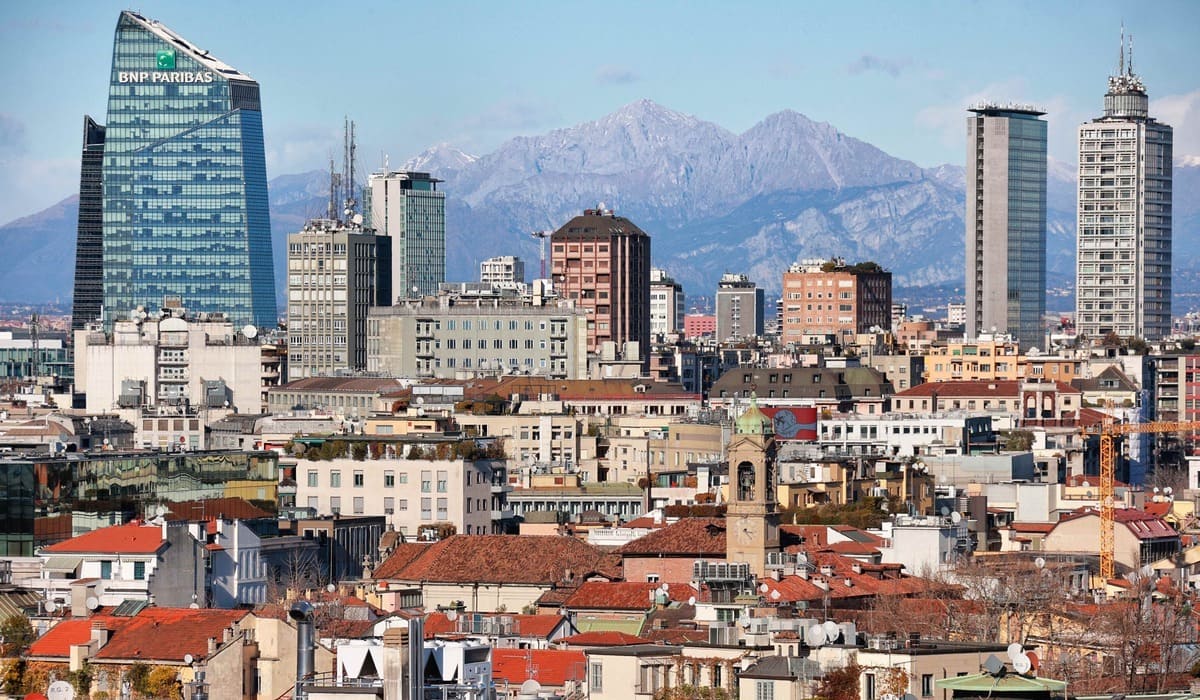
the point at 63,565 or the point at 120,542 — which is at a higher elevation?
the point at 120,542

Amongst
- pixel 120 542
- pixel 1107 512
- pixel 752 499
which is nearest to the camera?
pixel 120 542

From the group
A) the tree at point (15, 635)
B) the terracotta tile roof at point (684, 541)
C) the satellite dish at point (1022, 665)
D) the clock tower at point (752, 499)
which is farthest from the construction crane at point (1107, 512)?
the satellite dish at point (1022, 665)

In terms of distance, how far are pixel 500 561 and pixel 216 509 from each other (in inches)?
634

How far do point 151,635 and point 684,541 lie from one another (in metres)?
29.2

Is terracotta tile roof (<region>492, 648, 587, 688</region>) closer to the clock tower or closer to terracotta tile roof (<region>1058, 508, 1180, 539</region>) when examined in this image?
the clock tower

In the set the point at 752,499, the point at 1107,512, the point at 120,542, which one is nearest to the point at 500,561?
the point at 752,499

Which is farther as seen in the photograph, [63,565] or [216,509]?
[216,509]

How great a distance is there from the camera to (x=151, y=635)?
61.9 metres

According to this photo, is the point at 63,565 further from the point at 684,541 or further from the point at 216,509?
the point at 216,509

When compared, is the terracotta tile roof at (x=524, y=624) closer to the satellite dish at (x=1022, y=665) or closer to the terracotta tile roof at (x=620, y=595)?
the terracotta tile roof at (x=620, y=595)

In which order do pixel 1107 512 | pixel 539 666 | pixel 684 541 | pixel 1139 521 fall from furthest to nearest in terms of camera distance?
pixel 1139 521, pixel 1107 512, pixel 684 541, pixel 539 666

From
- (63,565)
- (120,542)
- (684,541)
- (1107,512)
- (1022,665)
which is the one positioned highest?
(1022,665)

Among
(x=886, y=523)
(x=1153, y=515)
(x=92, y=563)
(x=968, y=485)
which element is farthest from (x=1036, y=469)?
(x=92, y=563)

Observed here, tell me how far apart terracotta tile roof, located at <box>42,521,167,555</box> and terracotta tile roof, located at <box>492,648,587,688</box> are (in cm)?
1886
